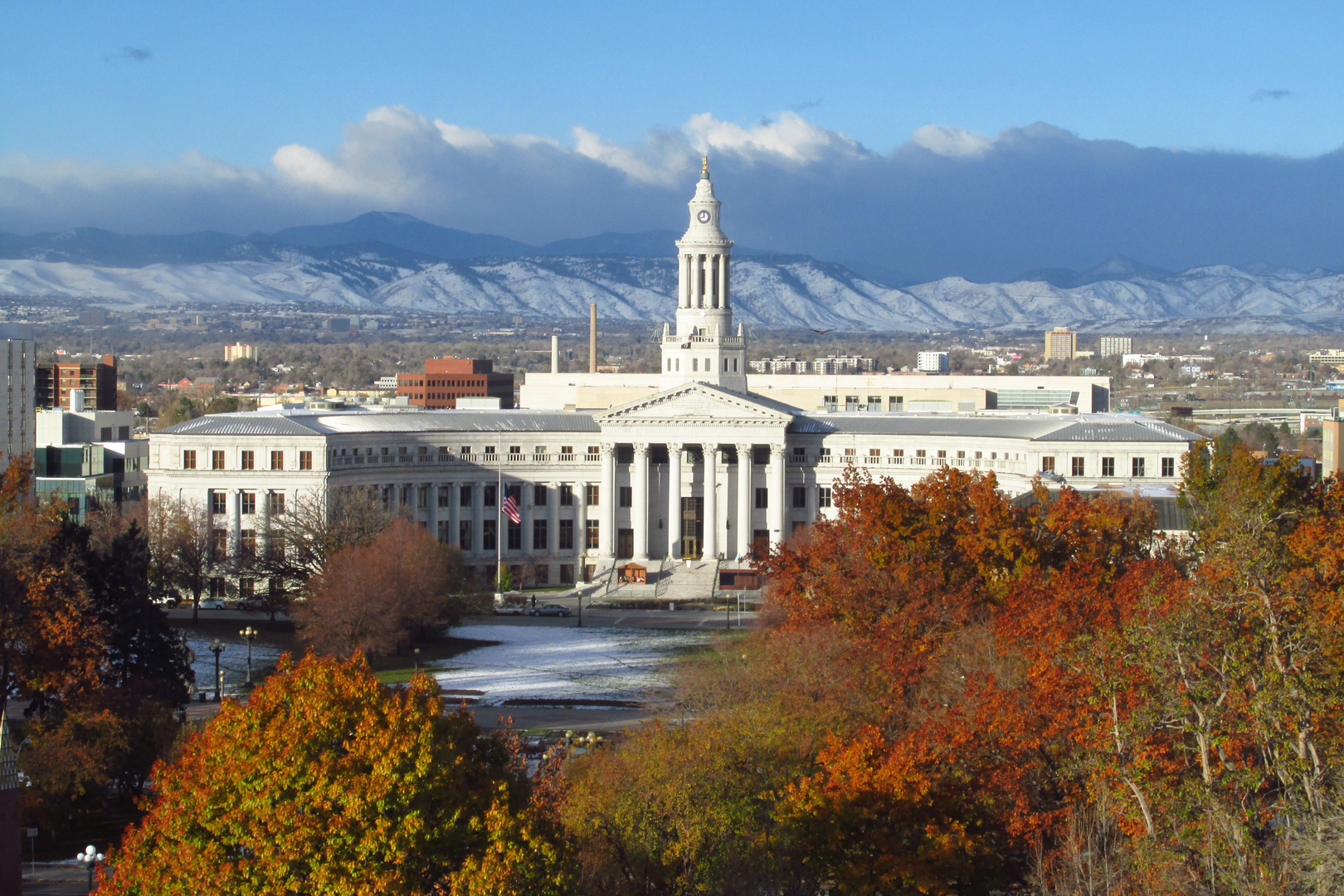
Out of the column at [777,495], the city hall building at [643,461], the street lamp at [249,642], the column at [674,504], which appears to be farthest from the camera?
the column at [777,495]

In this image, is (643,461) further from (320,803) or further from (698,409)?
(320,803)

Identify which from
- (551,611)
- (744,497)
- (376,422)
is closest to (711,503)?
(744,497)

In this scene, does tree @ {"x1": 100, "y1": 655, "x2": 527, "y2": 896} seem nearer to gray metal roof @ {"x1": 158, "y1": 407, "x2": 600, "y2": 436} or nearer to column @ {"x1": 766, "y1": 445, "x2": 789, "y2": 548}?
gray metal roof @ {"x1": 158, "y1": 407, "x2": 600, "y2": 436}

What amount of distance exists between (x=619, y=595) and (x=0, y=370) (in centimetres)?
6165

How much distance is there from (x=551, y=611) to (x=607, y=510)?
743 inches

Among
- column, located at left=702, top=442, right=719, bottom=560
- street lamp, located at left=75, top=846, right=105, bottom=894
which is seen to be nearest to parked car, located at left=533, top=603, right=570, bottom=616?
column, located at left=702, top=442, right=719, bottom=560

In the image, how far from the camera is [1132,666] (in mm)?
49094

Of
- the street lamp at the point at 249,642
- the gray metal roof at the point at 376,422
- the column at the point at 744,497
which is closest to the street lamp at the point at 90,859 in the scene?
the street lamp at the point at 249,642

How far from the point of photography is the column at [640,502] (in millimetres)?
126750

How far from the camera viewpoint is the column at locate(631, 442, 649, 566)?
127m

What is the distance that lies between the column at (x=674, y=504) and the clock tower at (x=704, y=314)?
310 inches

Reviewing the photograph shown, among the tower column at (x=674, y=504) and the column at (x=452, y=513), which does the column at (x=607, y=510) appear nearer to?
the tower column at (x=674, y=504)

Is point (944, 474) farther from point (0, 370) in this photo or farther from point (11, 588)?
point (0, 370)

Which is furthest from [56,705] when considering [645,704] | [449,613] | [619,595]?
[619,595]
